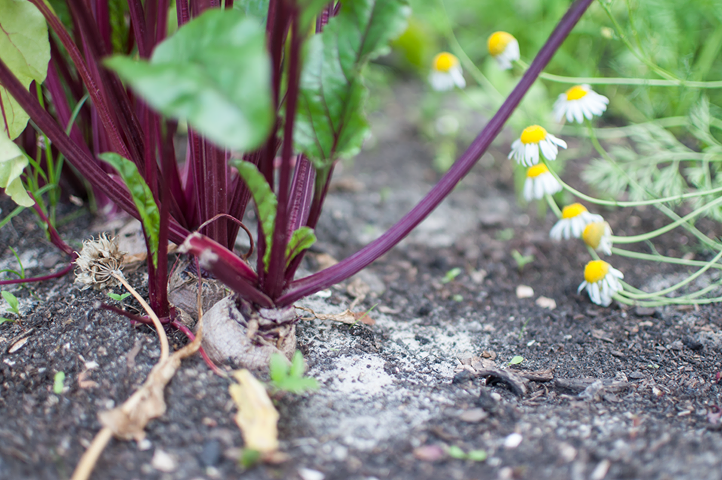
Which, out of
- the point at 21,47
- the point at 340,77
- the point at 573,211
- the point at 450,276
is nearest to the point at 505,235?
the point at 450,276

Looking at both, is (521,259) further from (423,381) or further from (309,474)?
(309,474)

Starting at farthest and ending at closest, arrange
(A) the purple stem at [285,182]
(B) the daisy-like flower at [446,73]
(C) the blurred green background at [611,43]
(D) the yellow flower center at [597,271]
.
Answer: (C) the blurred green background at [611,43], (B) the daisy-like flower at [446,73], (D) the yellow flower center at [597,271], (A) the purple stem at [285,182]

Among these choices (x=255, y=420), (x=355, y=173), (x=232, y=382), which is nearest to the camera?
(x=255, y=420)

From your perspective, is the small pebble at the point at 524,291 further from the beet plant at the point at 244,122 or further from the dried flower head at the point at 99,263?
the dried flower head at the point at 99,263

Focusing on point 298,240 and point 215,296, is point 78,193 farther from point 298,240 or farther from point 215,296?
point 298,240

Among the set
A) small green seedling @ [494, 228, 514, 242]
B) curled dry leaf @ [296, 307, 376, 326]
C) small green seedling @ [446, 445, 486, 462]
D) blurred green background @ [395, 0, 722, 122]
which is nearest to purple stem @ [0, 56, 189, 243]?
curled dry leaf @ [296, 307, 376, 326]

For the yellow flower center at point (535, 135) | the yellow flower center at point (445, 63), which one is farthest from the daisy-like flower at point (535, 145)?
the yellow flower center at point (445, 63)

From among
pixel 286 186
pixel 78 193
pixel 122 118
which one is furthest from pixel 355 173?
pixel 286 186
